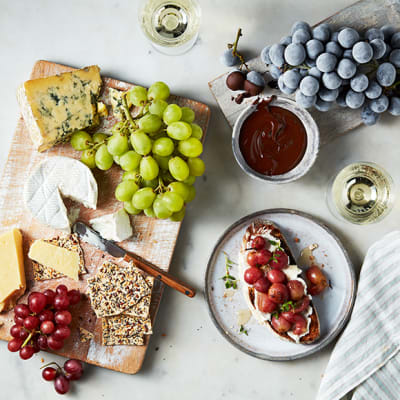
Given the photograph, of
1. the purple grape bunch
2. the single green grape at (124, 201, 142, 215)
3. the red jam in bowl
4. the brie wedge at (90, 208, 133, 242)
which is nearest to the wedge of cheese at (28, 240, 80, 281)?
the brie wedge at (90, 208, 133, 242)

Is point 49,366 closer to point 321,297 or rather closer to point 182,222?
point 182,222

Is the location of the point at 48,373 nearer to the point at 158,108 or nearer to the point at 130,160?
the point at 130,160

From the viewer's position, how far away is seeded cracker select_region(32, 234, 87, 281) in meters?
1.49

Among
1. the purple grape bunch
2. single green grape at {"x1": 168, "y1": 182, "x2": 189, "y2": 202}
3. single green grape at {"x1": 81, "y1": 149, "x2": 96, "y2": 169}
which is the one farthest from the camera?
single green grape at {"x1": 81, "y1": 149, "x2": 96, "y2": 169}

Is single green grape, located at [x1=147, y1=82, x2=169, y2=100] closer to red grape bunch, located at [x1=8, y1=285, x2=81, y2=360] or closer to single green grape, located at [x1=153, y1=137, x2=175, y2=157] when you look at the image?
single green grape, located at [x1=153, y1=137, x2=175, y2=157]

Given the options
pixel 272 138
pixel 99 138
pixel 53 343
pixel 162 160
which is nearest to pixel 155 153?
pixel 162 160

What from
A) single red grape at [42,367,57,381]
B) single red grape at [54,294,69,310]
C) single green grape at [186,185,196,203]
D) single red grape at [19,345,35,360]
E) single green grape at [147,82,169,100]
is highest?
single green grape at [147,82,169,100]

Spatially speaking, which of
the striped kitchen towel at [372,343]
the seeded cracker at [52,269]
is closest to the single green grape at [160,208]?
the seeded cracker at [52,269]

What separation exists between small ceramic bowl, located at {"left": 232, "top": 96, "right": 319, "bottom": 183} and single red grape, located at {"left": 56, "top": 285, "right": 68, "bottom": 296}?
2.24 feet

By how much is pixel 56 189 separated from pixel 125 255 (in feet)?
1.01

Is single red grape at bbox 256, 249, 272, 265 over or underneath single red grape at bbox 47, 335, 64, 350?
over

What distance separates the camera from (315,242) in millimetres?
1491

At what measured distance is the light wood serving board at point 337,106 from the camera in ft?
4.65

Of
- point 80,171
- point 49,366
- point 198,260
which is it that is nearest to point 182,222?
point 198,260
